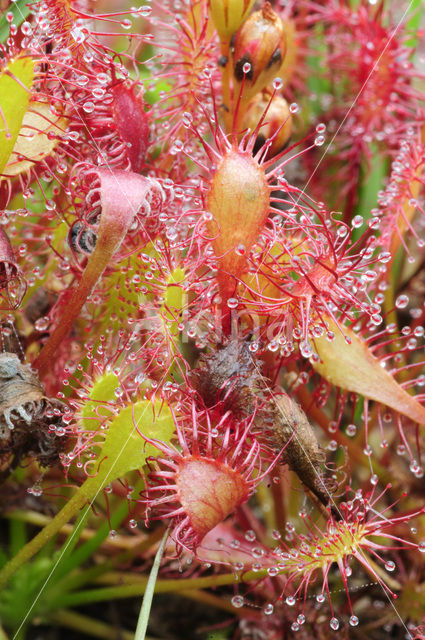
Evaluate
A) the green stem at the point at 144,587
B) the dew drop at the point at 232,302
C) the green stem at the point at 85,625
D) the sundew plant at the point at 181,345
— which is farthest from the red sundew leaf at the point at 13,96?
the green stem at the point at 85,625

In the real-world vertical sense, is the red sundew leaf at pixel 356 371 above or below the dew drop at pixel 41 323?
above

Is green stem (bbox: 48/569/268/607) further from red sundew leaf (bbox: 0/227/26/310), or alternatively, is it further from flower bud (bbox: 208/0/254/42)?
flower bud (bbox: 208/0/254/42)

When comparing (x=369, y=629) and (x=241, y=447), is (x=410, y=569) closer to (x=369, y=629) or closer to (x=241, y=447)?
(x=369, y=629)

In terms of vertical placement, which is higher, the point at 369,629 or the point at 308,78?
the point at 308,78

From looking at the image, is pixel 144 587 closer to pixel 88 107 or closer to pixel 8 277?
pixel 8 277

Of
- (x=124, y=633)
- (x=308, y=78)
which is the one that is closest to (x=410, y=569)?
(x=124, y=633)

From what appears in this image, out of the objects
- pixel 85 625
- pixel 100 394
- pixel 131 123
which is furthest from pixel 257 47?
pixel 85 625

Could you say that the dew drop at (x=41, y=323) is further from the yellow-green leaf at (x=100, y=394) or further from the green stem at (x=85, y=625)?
the green stem at (x=85, y=625)

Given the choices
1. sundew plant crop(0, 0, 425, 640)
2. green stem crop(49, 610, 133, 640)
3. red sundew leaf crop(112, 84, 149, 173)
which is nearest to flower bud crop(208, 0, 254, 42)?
sundew plant crop(0, 0, 425, 640)
